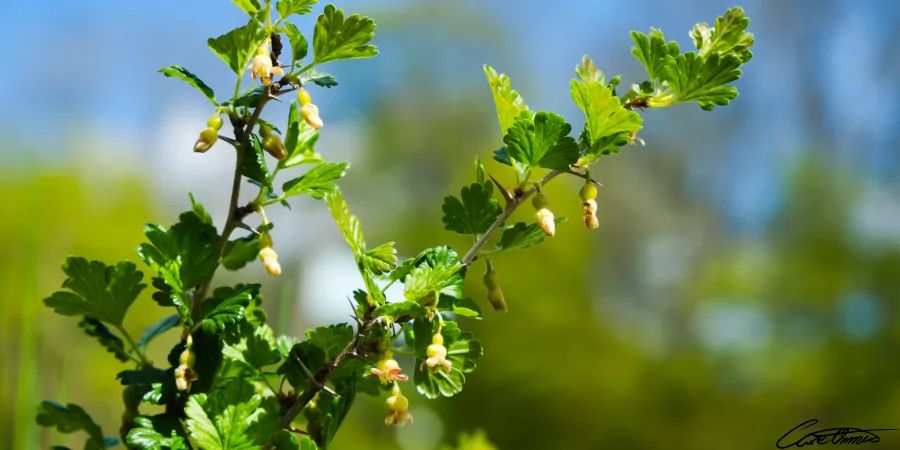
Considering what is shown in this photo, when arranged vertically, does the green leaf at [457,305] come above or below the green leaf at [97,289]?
below

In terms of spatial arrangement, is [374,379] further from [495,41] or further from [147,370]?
[495,41]

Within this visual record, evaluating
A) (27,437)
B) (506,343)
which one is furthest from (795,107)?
(27,437)

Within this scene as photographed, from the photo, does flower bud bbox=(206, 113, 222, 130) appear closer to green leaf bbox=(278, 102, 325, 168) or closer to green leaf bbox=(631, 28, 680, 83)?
green leaf bbox=(278, 102, 325, 168)

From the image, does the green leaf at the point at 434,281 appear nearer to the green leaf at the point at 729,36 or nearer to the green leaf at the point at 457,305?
the green leaf at the point at 457,305

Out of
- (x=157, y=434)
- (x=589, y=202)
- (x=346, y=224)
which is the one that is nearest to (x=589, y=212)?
(x=589, y=202)

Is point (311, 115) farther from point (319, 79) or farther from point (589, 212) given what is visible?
point (589, 212)
